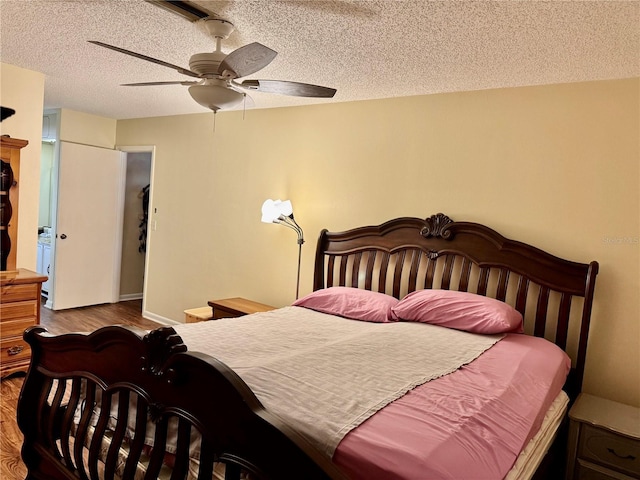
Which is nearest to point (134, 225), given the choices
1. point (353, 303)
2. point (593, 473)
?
point (353, 303)

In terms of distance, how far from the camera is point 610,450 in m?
2.19

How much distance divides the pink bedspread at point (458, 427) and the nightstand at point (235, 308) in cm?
208

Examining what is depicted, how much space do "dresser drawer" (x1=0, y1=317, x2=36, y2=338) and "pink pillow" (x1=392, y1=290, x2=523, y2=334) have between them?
273cm

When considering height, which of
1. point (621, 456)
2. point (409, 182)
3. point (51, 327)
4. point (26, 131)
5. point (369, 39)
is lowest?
point (51, 327)

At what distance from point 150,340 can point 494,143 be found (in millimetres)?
2529

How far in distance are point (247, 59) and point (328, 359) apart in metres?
1.36

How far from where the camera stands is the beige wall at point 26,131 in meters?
3.40

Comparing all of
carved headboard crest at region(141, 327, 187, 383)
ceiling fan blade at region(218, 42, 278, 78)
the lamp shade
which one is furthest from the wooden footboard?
the lamp shade

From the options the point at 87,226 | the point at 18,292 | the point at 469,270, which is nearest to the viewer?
the point at 469,270

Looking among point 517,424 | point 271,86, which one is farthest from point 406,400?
point 271,86

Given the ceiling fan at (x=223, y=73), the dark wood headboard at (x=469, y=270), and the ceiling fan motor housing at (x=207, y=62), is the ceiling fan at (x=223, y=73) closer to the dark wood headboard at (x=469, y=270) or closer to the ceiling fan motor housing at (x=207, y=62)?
the ceiling fan motor housing at (x=207, y=62)

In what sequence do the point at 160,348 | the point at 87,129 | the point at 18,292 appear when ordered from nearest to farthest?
1. the point at 160,348
2. the point at 18,292
3. the point at 87,129

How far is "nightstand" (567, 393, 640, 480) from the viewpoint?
2.14 meters

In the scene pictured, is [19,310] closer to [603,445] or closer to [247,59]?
[247,59]
